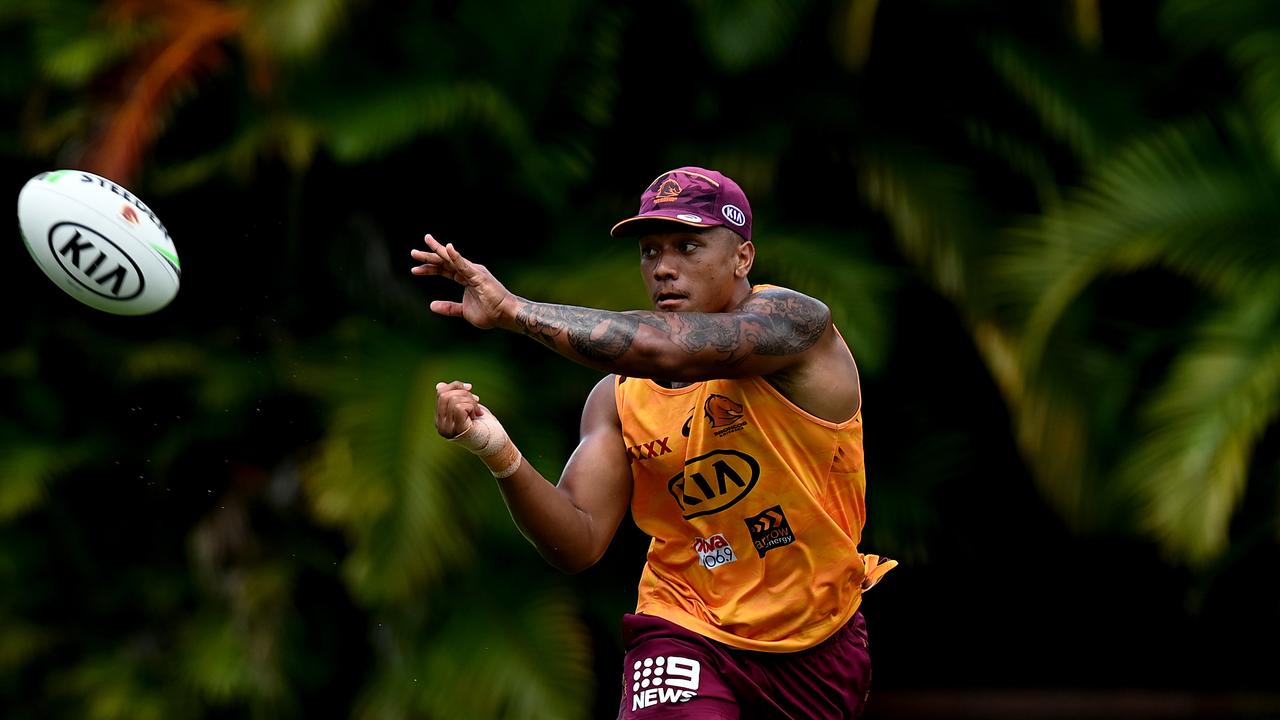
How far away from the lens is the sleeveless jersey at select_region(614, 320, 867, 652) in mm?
4906

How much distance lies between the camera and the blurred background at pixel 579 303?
28.4ft

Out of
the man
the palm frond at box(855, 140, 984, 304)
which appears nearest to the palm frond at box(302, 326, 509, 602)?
the palm frond at box(855, 140, 984, 304)

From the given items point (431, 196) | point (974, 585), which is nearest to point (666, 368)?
point (431, 196)

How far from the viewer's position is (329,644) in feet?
32.7

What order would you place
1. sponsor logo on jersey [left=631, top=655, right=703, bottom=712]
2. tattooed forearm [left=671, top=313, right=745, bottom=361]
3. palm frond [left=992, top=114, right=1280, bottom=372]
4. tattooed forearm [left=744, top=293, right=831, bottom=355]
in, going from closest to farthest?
tattooed forearm [left=671, top=313, right=745, bottom=361] < tattooed forearm [left=744, top=293, right=831, bottom=355] < sponsor logo on jersey [left=631, top=655, right=703, bottom=712] < palm frond [left=992, top=114, right=1280, bottom=372]

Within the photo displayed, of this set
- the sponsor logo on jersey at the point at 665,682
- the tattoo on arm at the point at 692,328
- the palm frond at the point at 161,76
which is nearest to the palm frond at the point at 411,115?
the palm frond at the point at 161,76

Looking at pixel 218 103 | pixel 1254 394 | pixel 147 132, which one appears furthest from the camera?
pixel 218 103

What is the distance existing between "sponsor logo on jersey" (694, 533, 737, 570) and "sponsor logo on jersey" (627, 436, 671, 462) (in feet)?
0.95

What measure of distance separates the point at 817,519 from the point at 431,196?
5.53 meters

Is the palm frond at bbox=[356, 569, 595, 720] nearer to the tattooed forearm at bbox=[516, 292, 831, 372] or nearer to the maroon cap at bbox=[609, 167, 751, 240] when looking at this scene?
the maroon cap at bbox=[609, 167, 751, 240]

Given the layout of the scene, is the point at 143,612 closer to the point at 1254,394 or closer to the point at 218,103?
the point at 218,103

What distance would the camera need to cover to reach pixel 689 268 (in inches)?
194

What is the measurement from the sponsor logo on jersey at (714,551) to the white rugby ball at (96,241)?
6.88ft

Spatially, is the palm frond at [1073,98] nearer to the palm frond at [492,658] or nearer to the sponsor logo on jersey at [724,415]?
the palm frond at [492,658]
